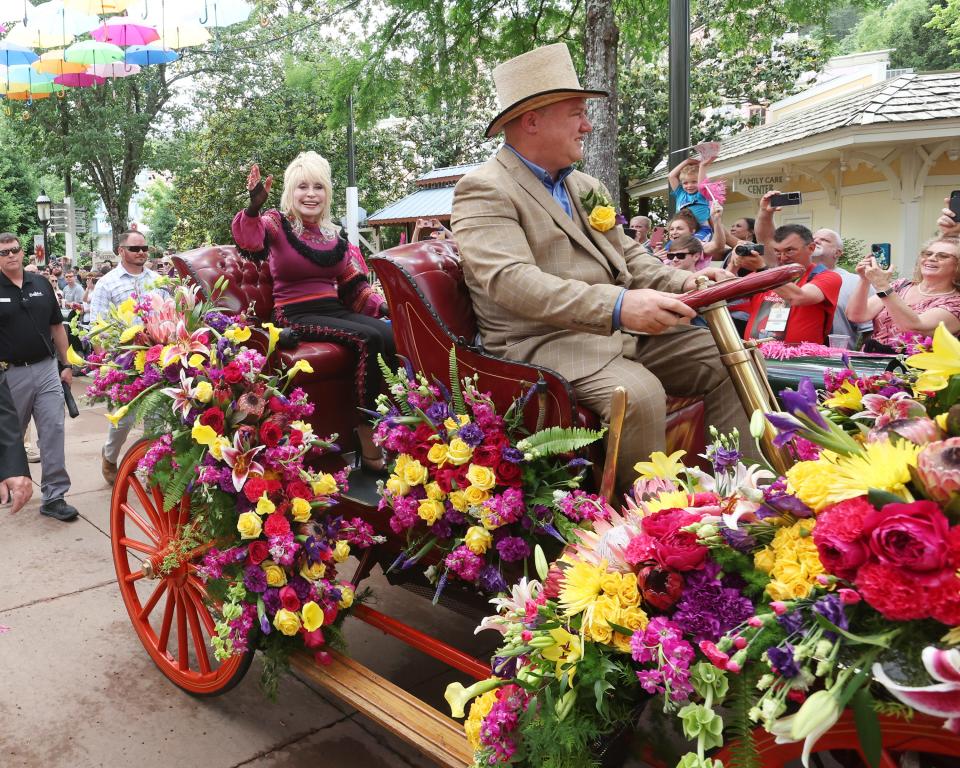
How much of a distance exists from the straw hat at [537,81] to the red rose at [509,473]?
3.91 feet

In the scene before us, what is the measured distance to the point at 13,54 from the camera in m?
12.7

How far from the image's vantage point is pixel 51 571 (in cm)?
435

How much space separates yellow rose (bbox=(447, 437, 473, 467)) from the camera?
227cm

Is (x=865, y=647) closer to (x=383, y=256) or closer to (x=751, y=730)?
(x=751, y=730)

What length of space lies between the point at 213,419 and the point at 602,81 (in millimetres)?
6287

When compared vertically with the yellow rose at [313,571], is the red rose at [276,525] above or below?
above

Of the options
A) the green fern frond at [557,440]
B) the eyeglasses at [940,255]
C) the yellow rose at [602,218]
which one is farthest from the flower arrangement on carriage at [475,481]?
the eyeglasses at [940,255]

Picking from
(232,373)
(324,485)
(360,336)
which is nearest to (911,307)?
(360,336)

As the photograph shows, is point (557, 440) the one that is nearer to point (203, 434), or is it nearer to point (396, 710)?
point (396, 710)

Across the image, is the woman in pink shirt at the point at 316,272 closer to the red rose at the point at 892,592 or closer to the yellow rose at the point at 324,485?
the yellow rose at the point at 324,485

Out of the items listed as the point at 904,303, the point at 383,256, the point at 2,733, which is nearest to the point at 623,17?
the point at 904,303

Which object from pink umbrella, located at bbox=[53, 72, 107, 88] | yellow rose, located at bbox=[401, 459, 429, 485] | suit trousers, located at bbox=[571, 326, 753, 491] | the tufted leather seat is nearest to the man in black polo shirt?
the tufted leather seat

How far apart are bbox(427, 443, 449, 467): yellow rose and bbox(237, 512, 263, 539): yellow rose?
1.97 ft

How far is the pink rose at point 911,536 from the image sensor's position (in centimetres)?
104
